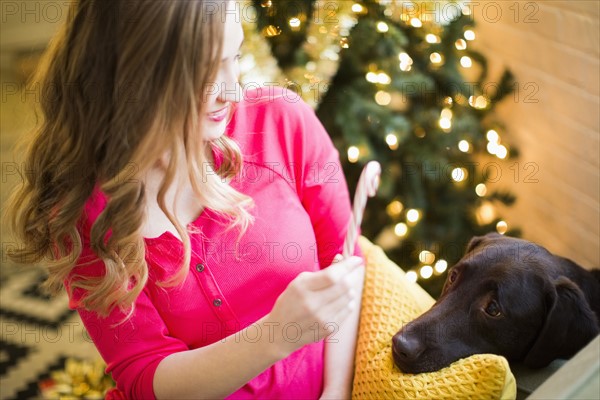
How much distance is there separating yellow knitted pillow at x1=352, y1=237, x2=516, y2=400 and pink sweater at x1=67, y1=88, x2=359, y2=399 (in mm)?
116

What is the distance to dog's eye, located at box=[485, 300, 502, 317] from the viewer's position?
118 centimetres

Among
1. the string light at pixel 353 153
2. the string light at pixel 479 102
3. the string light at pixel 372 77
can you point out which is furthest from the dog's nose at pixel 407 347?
the string light at pixel 479 102

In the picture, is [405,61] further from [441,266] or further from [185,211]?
[185,211]

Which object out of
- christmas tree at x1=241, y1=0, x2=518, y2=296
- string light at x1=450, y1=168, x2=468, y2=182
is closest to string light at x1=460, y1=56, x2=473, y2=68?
christmas tree at x1=241, y1=0, x2=518, y2=296

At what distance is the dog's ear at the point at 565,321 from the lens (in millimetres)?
1148

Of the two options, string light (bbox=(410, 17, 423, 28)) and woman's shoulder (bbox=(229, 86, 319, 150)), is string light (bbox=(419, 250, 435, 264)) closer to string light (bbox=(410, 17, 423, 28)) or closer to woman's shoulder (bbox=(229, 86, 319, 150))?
string light (bbox=(410, 17, 423, 28))

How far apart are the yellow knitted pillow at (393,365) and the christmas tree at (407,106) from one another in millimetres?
686

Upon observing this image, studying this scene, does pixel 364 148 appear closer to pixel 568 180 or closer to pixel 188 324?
pixel 568 180

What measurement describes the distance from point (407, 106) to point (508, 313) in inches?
48.4

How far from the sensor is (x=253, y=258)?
1318 millimetres

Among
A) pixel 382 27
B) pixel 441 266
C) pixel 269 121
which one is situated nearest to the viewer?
pixel 269 121

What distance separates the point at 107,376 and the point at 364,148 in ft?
3.34

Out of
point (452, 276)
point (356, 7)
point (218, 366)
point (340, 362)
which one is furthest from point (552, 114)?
point (218, 366)

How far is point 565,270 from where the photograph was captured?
1223 mm
